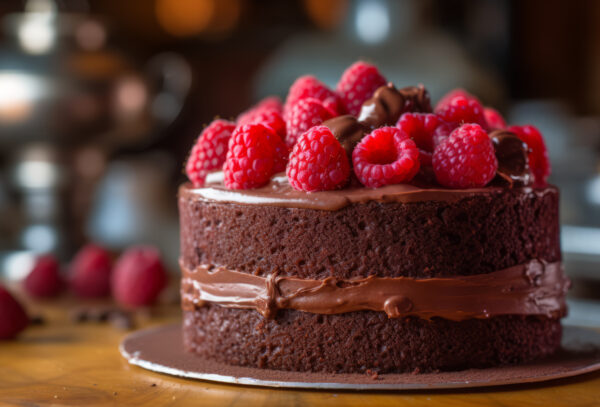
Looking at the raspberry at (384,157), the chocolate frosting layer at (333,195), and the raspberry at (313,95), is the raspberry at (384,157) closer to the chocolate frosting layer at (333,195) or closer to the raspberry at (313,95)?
the chocolate frosting layer at (333,195)

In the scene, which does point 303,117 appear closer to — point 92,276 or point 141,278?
point 141,278

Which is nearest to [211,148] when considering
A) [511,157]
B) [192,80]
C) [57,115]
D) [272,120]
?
[272,120]

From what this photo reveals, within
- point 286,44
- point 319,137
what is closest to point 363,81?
point 319,137

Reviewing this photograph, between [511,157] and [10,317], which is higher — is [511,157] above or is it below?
above

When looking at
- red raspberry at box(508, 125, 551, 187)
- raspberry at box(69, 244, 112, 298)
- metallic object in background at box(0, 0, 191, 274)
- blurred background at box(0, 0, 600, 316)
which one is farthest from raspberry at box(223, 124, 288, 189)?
metallic object in background at box(0, 0, 191, 274)

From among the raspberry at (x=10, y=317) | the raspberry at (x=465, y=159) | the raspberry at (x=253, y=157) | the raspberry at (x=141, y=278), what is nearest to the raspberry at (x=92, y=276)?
the raspberry at (x=141, y=278)
